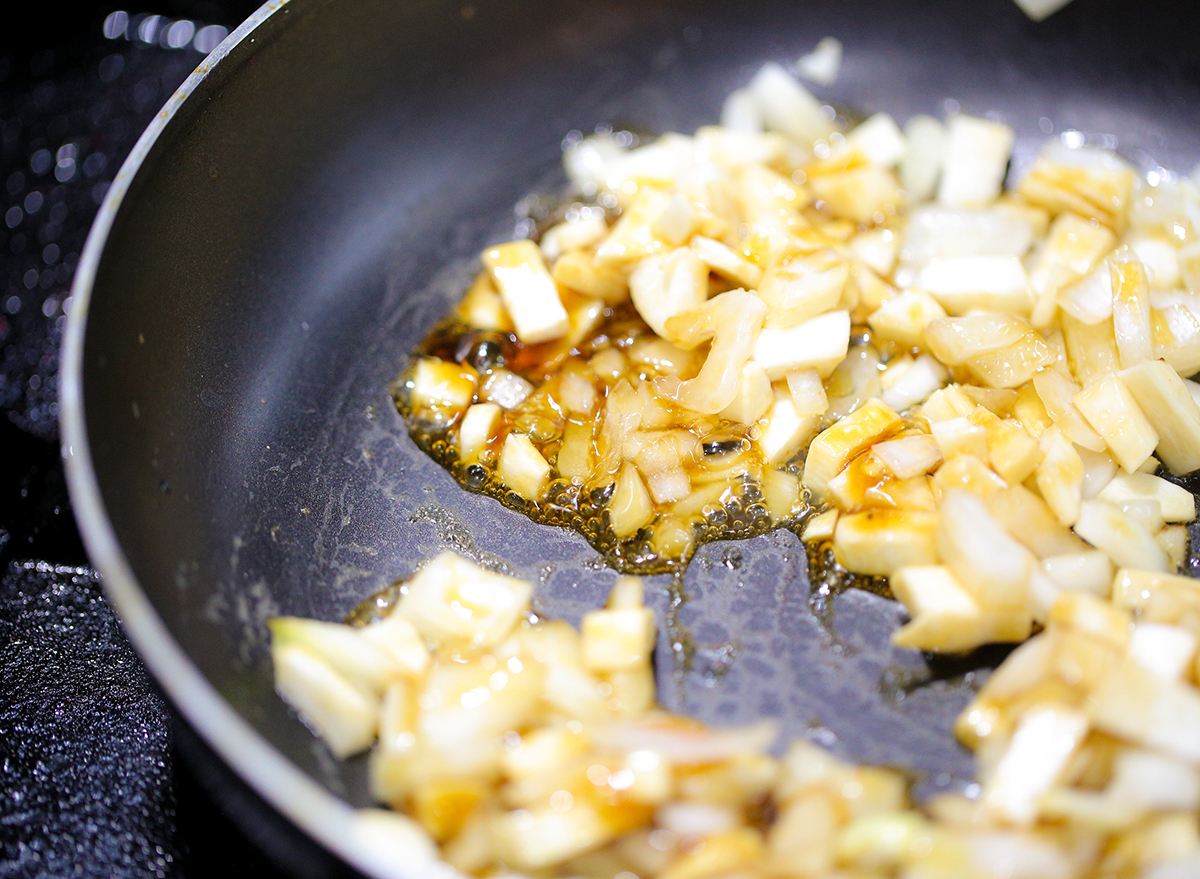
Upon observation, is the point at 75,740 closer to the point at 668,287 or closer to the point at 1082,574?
the point at 668,287

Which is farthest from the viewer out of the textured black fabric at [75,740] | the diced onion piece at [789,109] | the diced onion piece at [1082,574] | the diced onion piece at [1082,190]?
the diced onion piece at [789,109]

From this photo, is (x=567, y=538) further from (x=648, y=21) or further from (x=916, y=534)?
(x=648, y=21)

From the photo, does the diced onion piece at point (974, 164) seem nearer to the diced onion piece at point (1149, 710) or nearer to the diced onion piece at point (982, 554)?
the diced onion piece at point (982, 554)

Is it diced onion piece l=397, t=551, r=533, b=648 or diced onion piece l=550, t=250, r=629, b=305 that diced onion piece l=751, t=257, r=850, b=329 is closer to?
diced onion piece l=550, t=250, r=629, b=305

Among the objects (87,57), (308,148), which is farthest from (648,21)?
(87,57)

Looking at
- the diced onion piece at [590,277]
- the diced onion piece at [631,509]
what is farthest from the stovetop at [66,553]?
the diced onion piece at [590,277]
